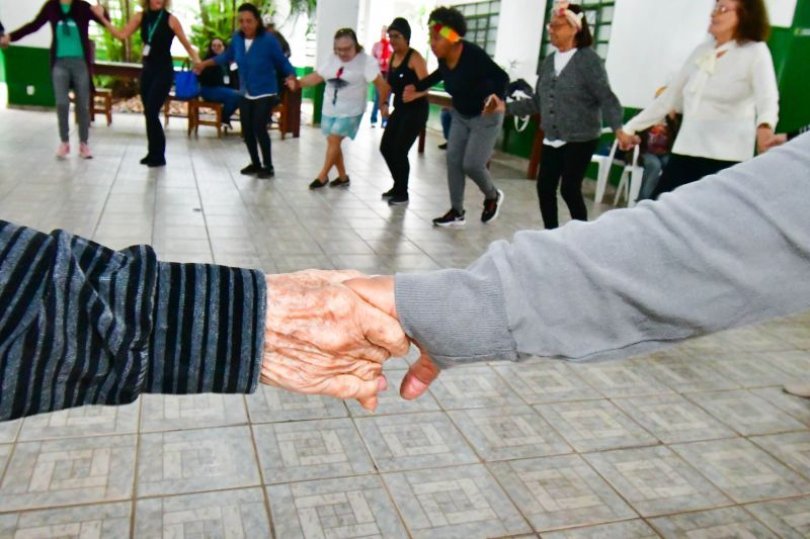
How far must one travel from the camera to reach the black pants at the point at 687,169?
364 cm

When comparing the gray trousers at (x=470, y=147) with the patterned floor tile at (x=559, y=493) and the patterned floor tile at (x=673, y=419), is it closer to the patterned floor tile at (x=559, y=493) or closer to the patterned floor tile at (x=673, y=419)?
the patterned floor tile at (x=673, y=419)

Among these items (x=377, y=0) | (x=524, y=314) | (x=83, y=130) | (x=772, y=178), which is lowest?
(x=83, y=130)

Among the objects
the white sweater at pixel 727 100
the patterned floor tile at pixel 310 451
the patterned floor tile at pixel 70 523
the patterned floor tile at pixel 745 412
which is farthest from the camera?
the white sweater at pixel 727 100

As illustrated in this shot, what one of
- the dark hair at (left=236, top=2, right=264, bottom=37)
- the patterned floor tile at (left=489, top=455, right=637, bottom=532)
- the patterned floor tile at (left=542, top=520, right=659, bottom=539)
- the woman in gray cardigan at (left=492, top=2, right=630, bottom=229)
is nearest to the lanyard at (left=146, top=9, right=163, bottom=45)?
the dark hair at (left=236, top=2, right=264, bottom=37)

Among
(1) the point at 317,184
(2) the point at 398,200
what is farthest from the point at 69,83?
(2) the point at 398,200

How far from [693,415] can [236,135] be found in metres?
9.46

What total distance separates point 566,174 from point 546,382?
1.92 meters

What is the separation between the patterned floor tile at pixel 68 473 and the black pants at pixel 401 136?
4658 millimetres

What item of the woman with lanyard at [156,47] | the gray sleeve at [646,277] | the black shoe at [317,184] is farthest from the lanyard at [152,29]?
the gray sleeve at [646,277]

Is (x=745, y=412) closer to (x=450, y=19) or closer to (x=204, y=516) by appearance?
(x=204, y=516)

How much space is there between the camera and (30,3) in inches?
427

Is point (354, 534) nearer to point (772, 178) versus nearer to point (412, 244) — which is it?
point (772, 178)

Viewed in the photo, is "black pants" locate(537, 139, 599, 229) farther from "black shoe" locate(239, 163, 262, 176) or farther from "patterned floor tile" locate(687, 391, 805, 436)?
"black shoe" locate(239, 163, 262, 176)

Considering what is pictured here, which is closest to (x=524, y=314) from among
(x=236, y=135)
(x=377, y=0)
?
Answer: (x=236, y=135)
